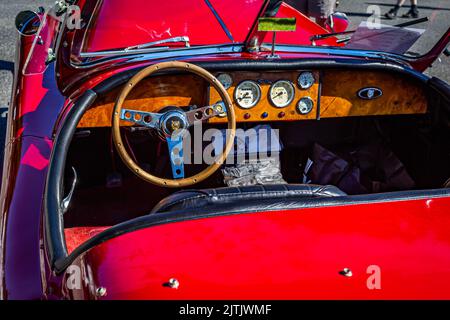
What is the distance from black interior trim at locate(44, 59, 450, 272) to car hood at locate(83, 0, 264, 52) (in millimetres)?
644

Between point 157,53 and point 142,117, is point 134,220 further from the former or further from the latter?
point 157,53

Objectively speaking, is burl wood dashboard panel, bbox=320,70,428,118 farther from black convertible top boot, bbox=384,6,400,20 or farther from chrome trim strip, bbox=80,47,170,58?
black convertible top boot, bbox=384,6,400,20

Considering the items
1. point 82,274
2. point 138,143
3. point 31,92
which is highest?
point 31,92

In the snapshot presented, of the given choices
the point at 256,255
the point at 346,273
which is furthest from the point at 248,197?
the point at 346,273

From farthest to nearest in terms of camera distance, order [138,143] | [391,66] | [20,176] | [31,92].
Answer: [138,143], [31,92], [391,66], [20,176]

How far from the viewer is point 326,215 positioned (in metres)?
1.86

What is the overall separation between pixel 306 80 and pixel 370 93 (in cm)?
37

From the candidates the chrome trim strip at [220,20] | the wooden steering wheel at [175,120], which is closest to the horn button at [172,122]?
the wooden steering wheel at [175,120]

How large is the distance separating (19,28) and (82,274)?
2375mm

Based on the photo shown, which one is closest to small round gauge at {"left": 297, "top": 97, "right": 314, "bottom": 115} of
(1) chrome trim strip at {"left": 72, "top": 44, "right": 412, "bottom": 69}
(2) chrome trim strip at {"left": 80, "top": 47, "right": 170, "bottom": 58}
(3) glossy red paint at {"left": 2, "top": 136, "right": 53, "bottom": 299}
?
(1) chrome trim strip at {"left": 72, "top": 44, "right": 412, "bottom": 69}

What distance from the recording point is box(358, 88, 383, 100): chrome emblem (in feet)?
9.43

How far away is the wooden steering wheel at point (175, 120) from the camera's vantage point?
239 centimetres
